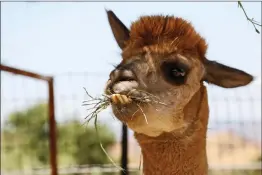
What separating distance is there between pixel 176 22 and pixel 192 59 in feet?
0.80

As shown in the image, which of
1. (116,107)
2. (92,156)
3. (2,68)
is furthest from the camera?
(92,156)

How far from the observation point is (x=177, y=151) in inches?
125

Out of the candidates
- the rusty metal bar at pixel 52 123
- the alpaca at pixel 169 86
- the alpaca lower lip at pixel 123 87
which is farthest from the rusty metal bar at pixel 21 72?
the alpaca lower lip at pixel 123 87

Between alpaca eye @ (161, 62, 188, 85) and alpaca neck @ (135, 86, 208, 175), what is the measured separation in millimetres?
193

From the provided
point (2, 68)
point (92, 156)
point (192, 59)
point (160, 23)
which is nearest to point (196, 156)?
point (192, 59)

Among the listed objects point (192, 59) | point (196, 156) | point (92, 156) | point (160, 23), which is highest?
point (160, 23)

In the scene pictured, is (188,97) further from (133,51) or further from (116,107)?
(116,107)

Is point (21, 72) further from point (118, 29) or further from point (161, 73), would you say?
point (161, 73)

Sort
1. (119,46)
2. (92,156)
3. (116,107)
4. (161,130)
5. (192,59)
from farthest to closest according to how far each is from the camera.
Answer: (92,156), (119,46), (192,59), (161,130), (116,107)

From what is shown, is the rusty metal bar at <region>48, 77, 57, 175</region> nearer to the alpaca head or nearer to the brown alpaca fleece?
the alpaca head

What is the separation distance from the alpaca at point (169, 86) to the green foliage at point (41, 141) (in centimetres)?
827

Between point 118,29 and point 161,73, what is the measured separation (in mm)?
689

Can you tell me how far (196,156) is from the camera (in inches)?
126

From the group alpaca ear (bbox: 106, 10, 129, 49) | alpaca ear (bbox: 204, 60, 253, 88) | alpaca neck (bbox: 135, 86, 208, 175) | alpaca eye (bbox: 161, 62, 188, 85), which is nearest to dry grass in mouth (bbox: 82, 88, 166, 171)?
alpaca eye (bbox: 161, 62, 188, 85)
